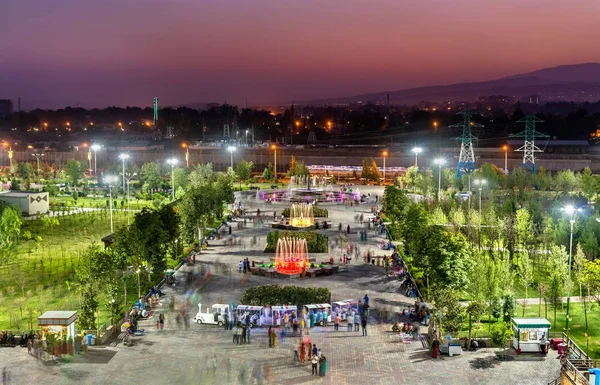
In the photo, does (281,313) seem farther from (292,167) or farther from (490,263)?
(292,167)

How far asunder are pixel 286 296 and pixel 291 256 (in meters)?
8.69

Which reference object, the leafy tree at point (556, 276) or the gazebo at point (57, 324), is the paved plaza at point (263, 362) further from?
the leafy tree at point (556, 276)

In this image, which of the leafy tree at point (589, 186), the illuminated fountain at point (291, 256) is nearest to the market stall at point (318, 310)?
the illuminated fountain at point (291, 256)

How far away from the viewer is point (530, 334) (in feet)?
67.5

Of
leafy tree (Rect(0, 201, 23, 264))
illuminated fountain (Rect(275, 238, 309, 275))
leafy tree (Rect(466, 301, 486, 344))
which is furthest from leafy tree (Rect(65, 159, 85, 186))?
leafy tree (Rect(466, 301, 486, 344))

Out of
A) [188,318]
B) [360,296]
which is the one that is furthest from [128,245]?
[360,296]

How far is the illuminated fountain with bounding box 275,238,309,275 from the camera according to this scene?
30531 millimetres

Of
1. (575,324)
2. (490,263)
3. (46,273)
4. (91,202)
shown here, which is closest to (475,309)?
(490,263)

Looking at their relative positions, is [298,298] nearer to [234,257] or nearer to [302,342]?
[302,342]

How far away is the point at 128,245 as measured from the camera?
27.3 metres

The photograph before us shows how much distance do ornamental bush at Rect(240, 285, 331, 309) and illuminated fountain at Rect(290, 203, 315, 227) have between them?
18.0 meters

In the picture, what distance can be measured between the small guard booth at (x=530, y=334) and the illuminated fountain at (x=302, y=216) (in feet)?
78.0

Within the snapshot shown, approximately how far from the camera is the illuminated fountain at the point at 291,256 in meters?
30.5

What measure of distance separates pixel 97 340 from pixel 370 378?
8.26 m
